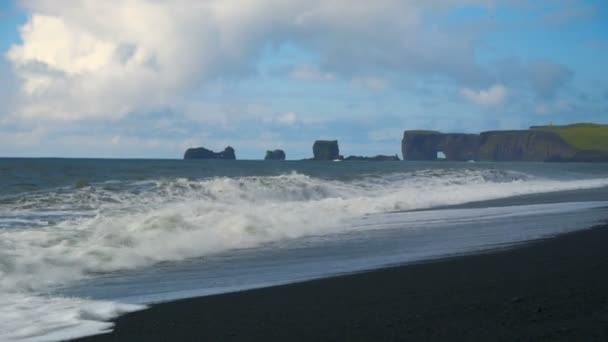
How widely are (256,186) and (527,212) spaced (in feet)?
43.4

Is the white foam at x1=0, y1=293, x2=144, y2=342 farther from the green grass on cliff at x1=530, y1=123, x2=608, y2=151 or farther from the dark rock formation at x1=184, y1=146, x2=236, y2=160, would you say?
the green grass on cliff at x1=530, y1=123, x2=608, y2=151

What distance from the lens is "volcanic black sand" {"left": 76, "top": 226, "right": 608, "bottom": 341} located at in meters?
4.93

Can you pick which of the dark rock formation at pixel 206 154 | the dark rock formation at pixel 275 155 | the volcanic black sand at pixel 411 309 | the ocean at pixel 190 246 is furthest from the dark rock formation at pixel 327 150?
the volcanic black sand at pixel 411 309

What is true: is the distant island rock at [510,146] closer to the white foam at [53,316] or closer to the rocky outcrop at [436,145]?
the rocky outcrop at [436,145]

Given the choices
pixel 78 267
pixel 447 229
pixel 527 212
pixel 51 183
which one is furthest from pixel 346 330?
pixel 51 183

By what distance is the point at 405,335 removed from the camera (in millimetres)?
4883

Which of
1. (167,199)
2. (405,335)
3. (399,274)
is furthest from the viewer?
(167,199)

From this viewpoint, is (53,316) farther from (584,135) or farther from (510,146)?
(584,135)

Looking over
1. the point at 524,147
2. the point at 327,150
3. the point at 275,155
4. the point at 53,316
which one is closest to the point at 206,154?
the point at 275,155

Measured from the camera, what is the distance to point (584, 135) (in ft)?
479

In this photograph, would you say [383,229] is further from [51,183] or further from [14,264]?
[51,183]

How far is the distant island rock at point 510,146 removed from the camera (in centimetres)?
13438

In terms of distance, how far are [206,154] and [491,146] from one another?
62.2m

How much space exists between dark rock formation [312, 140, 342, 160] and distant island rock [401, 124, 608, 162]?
24.6 meters
